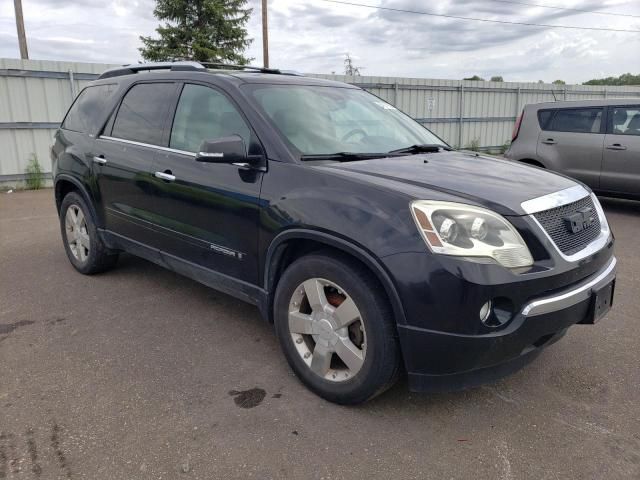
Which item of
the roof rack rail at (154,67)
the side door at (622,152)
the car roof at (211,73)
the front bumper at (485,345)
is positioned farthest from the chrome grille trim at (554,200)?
the side door at (622,152)

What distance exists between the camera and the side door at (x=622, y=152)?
7574mm

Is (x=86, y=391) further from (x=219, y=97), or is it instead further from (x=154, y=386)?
(x=219, y=97)

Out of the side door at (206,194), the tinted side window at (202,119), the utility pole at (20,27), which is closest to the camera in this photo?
the side door at (206,194)

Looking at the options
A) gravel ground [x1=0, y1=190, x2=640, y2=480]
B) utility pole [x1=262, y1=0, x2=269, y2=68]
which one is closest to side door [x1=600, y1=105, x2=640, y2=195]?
gravel ground [x1=0, y1=190, x2=640, y2=480]

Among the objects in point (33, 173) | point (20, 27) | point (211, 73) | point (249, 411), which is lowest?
point (249, 411)

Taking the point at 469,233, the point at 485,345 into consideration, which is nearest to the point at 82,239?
the point at 469,233

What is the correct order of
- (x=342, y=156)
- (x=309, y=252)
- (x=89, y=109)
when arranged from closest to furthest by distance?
(x=309, y=252)
(x=342, y=156)
(x=89, y=109)

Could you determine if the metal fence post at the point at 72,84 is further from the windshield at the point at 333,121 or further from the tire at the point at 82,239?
the windshield at the point at 333,121

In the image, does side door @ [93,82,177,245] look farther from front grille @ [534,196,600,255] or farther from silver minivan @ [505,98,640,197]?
silver minivan @ [505,98,640,197]

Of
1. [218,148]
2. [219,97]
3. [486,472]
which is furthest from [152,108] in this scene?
[486,472]

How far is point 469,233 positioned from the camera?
2443 millimetres

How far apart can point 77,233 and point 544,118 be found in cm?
711

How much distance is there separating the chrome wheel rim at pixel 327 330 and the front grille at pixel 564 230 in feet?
3.38

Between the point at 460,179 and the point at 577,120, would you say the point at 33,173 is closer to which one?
the point at 577,120
